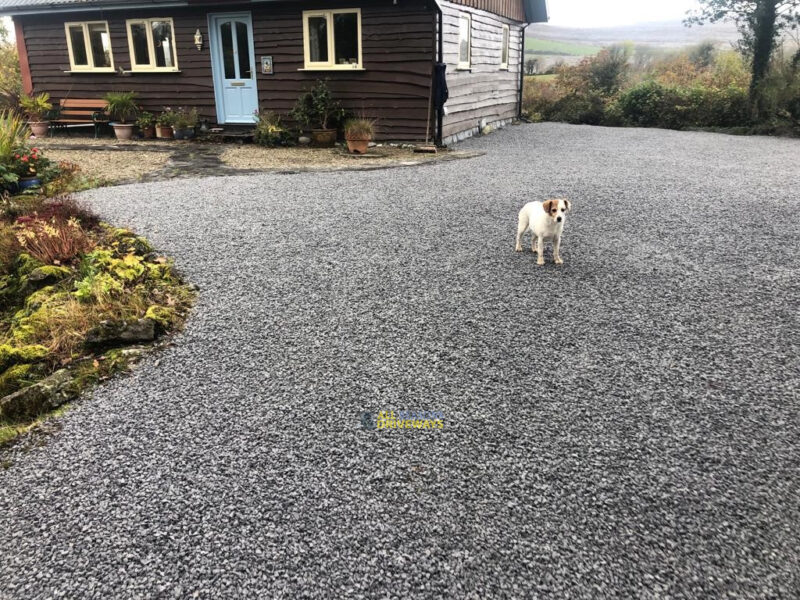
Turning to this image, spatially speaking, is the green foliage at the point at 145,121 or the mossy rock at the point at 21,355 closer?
the mossy rock at the point at 21,355

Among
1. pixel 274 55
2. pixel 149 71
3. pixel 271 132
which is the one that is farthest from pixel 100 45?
pixel 271 132

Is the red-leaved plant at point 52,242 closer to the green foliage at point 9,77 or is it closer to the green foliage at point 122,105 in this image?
the green foliage at point 122,105

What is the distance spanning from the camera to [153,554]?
7.48ft

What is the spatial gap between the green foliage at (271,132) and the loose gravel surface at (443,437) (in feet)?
24.7

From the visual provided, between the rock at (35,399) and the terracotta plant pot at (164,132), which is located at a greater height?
the terracotta plant pot at (164,132)

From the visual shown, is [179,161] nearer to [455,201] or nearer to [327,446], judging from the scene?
[455,201]

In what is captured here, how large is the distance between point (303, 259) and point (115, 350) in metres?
2.02

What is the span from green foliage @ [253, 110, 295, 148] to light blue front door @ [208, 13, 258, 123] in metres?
1.00

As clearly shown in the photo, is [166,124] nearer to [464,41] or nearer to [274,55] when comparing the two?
[274,55]

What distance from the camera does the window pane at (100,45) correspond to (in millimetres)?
14812

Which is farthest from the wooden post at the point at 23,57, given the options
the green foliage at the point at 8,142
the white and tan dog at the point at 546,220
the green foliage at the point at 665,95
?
the white and tan dog at the point at 546,220

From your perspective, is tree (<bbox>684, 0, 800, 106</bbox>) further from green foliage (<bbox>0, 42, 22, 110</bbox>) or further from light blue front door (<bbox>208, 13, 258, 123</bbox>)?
green foliage (<bbox>0, 42, 22, 110</bbox>)

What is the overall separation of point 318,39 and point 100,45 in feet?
20.7

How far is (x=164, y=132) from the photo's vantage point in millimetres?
14195
